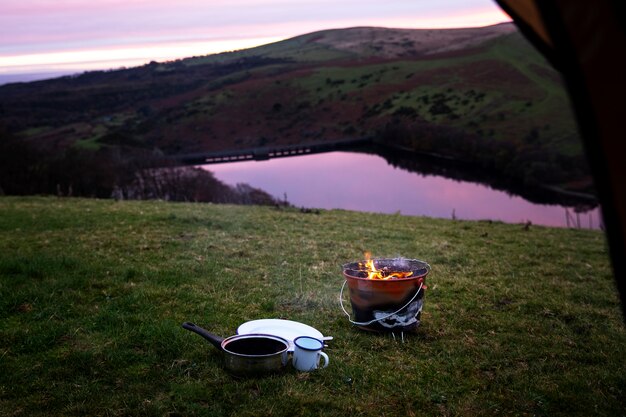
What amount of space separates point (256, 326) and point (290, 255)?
357 centimetres

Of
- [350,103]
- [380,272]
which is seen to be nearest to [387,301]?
[380,272]

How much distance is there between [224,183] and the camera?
39188mm

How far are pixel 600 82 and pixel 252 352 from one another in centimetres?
337

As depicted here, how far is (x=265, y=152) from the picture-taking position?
53.3 meters

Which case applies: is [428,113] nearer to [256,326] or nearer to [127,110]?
[127,110]

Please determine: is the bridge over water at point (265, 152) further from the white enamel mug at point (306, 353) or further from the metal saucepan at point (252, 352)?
the white enamel mug at point (306, 353)

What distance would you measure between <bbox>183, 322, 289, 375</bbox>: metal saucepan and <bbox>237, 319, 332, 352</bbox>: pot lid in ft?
1.05

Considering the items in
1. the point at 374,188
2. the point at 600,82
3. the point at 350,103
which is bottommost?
the point at 374,188

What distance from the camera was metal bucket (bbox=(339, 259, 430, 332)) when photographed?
4.98 meters

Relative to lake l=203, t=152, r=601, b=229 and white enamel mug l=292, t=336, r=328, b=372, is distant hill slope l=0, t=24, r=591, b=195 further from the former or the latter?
white enamel mug l=292, t=336, r=328, b=372

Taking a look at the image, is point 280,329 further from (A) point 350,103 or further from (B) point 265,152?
(A) point 350,103

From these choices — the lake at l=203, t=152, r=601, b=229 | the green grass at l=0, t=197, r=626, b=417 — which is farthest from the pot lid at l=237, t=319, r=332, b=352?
the lake at l=203, t=152, r=601, b=229

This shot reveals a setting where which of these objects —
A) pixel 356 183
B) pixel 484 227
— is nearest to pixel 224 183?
pixel 356 183

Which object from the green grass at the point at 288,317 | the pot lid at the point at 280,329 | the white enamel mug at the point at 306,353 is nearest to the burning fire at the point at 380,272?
the green grass at the point at 288,317
